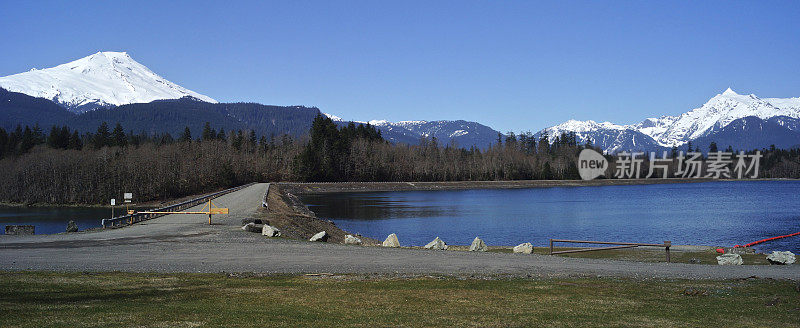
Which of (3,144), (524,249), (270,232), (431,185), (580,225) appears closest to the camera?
(524,249)

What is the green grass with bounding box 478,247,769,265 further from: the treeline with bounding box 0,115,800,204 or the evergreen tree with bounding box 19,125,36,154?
the evergreen tree with bounding box 19,125,36,154

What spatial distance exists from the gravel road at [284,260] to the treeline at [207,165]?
92.1m

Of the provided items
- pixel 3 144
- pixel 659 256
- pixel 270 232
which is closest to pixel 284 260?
pixel 270 232

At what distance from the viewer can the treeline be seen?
114 metres

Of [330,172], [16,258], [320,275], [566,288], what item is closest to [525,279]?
[566,288]

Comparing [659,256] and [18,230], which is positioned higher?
[18,230]

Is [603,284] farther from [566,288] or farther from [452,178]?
[452,178]

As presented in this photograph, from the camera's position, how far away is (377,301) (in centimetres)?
1469

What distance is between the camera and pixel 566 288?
56.5 feet

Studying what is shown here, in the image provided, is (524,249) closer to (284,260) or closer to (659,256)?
(659,256)

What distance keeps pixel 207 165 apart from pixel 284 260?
117962mm

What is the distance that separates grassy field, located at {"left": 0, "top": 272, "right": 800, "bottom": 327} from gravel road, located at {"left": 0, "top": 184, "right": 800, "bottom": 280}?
2.17m

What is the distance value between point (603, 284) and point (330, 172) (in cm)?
12648

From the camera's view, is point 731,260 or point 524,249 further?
point 524,249
